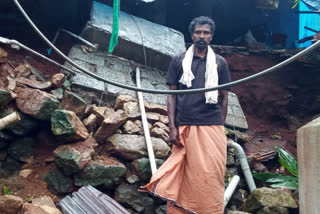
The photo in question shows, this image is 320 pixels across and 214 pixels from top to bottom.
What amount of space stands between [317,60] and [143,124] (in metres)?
4.80

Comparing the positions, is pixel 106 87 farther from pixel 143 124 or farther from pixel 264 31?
pixel 264 31

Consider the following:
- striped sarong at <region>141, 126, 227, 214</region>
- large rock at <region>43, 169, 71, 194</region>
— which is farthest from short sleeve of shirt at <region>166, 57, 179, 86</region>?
large rock at <region>43, 169, 71, 194</region>

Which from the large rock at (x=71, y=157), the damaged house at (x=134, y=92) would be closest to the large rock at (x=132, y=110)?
the damaged house at (x=134, y=92)

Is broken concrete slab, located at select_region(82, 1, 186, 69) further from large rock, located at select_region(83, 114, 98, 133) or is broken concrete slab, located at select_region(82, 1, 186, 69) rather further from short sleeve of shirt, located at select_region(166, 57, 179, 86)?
short sleeve of shirt, located at select_region(166, 57, 179, 86)

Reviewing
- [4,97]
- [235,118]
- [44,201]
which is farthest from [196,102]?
[235,118]

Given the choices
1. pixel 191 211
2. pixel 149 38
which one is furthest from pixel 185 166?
pixel 149 38

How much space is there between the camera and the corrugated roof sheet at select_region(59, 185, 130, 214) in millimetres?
2920

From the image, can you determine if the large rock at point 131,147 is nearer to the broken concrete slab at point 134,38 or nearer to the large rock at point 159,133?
the large rock at point 159,133

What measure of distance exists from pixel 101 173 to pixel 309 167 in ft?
7.00

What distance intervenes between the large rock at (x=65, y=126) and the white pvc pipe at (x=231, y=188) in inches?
71.1

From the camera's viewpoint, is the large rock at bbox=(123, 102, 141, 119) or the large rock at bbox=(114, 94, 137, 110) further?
the large rock at bbox=(114, 94, 137, 110)

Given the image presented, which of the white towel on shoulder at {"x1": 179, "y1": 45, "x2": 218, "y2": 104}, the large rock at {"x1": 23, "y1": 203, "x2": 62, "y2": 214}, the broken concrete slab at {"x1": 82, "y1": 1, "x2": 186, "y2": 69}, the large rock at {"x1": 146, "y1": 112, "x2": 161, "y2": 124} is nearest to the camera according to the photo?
the large rock at {"x1": 23, "y1": 203, "x2": 62, "y2": 214}

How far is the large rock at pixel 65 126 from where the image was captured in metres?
3.32

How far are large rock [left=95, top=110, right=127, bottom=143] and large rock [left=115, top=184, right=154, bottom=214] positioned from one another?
0.60 m
